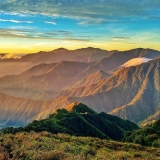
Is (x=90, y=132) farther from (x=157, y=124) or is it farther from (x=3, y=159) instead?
(x=3, y=159)

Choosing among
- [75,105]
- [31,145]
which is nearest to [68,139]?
[31,145]

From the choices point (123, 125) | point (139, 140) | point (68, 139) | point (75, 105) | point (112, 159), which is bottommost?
point (123, 125)

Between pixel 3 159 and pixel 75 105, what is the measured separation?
151 meters

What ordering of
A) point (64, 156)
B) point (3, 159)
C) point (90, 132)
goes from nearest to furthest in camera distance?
point (3, 159) < point (64, 156) < point (90, 132)

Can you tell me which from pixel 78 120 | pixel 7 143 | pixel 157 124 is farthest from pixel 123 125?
pixel 7 143

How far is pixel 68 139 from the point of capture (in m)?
35.0

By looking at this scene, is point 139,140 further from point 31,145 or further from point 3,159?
point 3,159

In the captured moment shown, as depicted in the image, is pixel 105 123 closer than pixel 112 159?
No

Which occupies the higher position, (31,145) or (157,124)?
(31,145)

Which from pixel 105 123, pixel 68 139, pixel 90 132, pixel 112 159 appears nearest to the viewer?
pixel 112 159

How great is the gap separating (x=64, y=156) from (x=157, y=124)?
77.0 metres

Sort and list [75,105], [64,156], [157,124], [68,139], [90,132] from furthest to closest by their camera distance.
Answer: [75,105] → [90,132] → [157,124] → [68,139] → [64,156]

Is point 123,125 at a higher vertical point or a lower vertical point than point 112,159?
lower

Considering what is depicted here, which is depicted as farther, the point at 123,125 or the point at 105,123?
the point at 123,125
